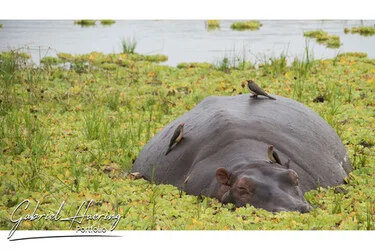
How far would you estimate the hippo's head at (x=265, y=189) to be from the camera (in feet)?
17.7

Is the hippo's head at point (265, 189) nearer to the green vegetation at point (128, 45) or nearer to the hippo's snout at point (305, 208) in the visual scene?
the hippo's snout at point (305, 208)

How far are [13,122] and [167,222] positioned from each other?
3.57m

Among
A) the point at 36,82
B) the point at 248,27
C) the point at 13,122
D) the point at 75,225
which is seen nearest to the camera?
the point at 75,225

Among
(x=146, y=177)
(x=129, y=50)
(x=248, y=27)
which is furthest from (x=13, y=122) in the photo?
(x=248, y=27)

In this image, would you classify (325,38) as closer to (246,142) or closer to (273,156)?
(246,142)

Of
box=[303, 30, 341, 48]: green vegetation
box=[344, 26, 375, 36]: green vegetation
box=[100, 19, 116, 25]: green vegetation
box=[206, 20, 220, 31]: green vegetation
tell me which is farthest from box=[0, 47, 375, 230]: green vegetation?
box=[206, 20, 220, 31]: green vegetation

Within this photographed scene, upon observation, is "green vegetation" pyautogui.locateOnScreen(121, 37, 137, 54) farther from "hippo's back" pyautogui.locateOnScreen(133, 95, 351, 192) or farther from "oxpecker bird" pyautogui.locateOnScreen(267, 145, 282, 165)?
"oxpecker bird" pyautogui.locateOnScreen(267, 145, 282, 165)

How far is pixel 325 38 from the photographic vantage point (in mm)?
17469

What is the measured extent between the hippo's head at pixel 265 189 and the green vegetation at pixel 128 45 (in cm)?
1012

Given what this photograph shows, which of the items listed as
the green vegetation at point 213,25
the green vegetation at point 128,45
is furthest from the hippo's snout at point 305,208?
the green vegetation at point 213,25

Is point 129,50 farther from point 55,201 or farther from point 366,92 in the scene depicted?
point 55,201

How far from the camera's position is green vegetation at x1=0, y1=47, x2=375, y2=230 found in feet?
18.3

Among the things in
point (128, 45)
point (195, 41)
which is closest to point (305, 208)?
point (128, 45)

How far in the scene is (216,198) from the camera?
587 centimetres
